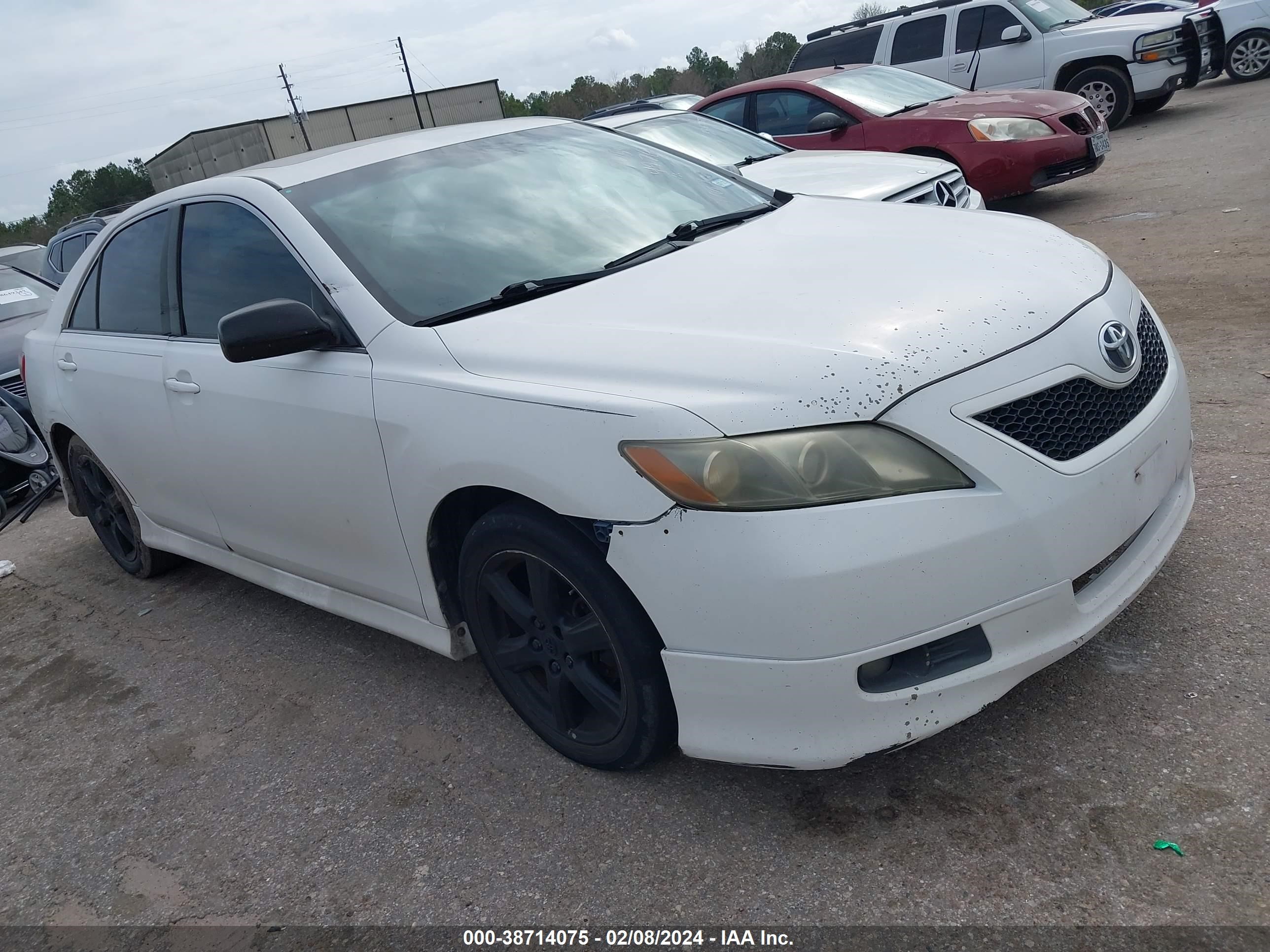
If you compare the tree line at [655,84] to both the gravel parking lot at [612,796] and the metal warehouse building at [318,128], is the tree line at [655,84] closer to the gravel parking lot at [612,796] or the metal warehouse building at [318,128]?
the metal warehouse building at [318,128]

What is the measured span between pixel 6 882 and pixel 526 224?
7.81 ft

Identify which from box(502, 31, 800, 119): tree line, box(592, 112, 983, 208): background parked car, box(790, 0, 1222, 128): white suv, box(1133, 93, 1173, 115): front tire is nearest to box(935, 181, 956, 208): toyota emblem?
box(592, 112, 983, 208): background parked car

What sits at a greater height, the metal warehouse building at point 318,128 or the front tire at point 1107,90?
the metal warehouse building at point 318,128

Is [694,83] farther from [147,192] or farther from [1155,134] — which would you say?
[1155,134]

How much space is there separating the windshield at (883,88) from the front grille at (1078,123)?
1.11 metres

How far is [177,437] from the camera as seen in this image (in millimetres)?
3768

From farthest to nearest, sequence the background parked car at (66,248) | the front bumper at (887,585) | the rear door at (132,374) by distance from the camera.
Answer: the background parked car at (66,248), the rear door at (132,374), the front bumper at (887,585)

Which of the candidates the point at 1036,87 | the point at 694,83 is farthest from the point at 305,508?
the point at 694,83

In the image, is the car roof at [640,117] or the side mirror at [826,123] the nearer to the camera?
the car roof at [640,117]

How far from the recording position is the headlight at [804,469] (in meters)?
2.16

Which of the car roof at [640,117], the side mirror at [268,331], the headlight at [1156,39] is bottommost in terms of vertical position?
the headlight at [1156,39]

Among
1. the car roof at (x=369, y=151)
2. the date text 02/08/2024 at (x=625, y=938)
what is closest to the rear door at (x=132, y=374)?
the car roof at (x=369, y=151)

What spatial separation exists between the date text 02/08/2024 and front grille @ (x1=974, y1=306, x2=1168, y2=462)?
3.82 ft

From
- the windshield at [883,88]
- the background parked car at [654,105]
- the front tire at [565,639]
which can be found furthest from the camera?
the background parked car at [654,105]
